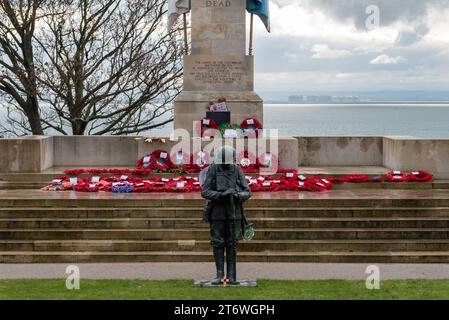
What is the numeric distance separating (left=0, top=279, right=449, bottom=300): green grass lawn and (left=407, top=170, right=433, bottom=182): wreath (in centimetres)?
623

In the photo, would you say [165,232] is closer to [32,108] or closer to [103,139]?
[103,139]

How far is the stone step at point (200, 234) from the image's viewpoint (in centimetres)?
1310

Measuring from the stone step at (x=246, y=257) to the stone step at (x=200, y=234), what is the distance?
0.53 m

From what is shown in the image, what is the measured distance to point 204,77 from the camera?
20234 mm

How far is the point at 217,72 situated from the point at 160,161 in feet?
11.0

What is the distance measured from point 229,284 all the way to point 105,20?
62.3 feet

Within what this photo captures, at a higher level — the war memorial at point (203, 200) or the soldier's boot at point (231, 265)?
the war memorial at point (203, 200)

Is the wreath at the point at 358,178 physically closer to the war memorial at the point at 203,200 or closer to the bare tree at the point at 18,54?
the war memorial at the point at 203,200

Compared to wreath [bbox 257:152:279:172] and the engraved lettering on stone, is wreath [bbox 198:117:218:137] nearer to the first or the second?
wreath [bbox 257:152:279:172]

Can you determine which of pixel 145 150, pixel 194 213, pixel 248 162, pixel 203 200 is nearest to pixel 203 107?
pixel 145 150

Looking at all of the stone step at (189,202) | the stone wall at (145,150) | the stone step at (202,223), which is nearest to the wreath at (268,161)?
the stone wall at (145,150)

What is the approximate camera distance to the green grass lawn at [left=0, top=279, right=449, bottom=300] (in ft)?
31.5

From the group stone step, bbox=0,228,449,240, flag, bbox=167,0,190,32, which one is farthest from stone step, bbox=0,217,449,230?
flag, bbox=167,0,190,32

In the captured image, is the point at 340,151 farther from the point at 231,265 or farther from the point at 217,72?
the point at 231,265
